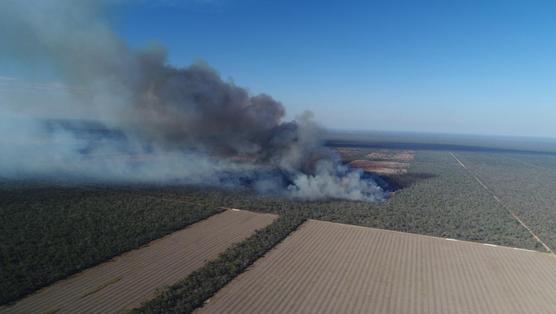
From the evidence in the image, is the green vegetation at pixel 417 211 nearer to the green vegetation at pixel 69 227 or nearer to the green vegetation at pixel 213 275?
the green vegetation at pixel 69 227

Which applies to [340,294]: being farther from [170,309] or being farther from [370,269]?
[170,309]

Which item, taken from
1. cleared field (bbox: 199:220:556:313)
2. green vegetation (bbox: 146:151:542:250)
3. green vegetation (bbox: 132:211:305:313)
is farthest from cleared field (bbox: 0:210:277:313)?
green vegetation (bbox: 146:151:542:250)

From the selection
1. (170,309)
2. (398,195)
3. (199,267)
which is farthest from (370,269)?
(398,195)

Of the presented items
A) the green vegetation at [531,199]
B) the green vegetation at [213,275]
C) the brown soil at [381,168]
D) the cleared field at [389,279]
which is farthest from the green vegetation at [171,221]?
the brown soil at [381,168]

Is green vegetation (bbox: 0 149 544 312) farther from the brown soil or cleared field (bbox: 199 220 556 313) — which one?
the brown soil

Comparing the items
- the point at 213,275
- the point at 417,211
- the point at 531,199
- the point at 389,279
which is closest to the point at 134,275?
the point at 213,275

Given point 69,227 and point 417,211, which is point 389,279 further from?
point 69,227
